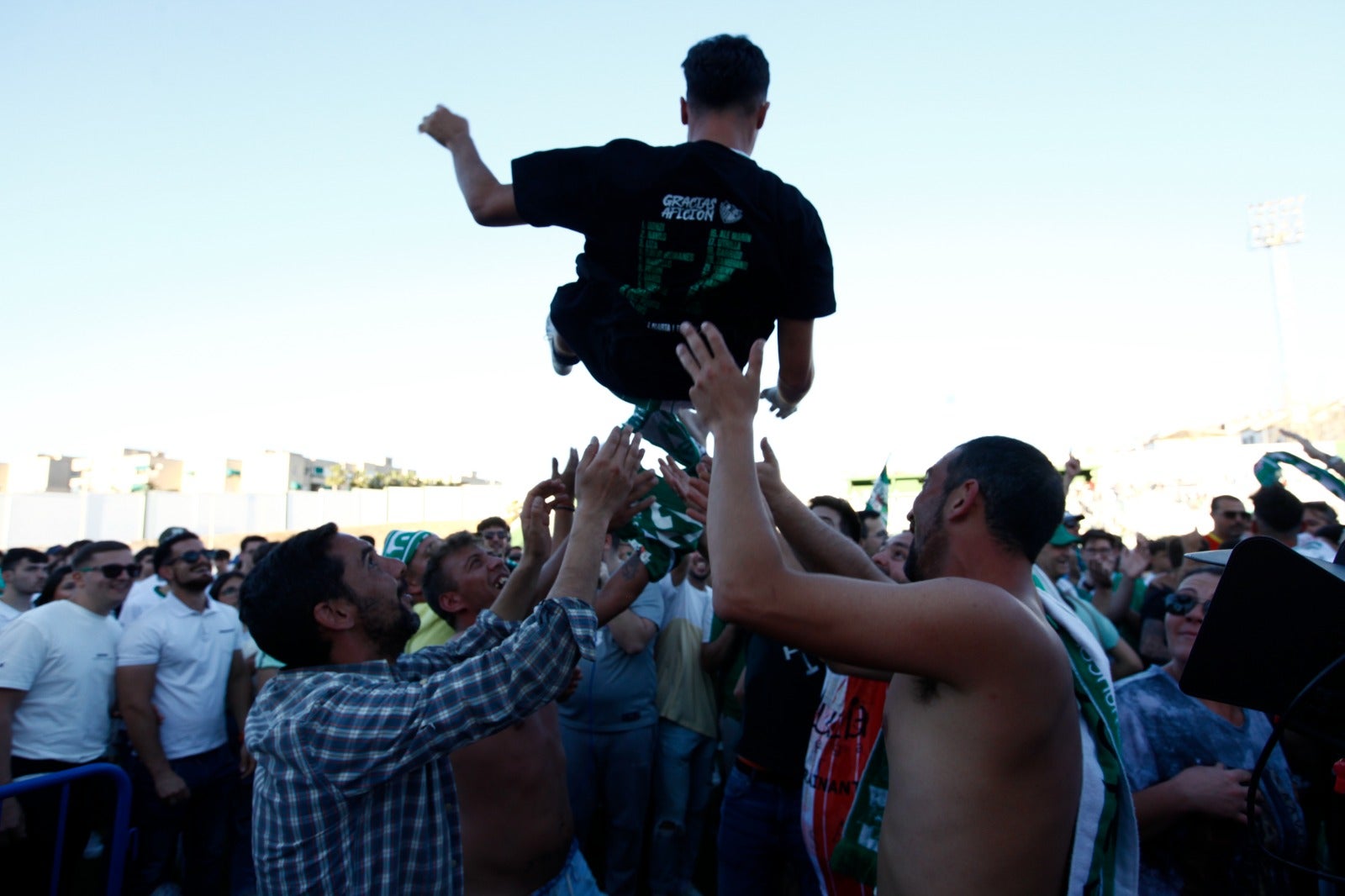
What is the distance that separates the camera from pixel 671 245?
7.20 ft

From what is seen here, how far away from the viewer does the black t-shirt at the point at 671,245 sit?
2193 millimetres

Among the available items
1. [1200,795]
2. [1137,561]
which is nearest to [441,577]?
[1200,795]

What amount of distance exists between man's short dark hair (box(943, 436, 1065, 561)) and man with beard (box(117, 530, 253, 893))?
5389 mm

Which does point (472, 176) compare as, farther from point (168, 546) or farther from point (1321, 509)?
point (1321, 509)

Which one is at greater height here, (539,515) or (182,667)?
(539,515)

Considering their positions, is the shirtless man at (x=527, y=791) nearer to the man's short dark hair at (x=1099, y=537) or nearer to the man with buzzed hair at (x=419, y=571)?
the man with buzzed hair at (x=419, y=571)

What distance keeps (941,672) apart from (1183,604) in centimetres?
204

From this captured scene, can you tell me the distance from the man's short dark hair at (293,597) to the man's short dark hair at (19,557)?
564cm

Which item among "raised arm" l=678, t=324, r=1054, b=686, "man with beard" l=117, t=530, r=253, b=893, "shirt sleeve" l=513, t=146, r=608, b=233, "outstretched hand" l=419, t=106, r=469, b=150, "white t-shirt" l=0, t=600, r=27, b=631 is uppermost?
"outstretched hand" l=419, t=106, r=469, b=150

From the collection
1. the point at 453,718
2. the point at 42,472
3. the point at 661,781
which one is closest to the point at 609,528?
the point at 453,718

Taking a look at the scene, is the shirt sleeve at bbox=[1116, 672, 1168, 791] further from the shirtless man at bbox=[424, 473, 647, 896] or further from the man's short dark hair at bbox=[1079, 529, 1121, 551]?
the man's short dark hair at bbox=[1079, 529, 1121, 551]

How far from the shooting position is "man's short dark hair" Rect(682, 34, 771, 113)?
2.39 m

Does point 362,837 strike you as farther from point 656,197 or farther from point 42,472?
point 42,472

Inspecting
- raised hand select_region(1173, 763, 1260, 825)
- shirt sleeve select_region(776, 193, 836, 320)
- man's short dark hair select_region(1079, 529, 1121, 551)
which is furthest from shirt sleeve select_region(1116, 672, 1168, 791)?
man's short dark hair select_region(1079, 529, 1121, 551)
